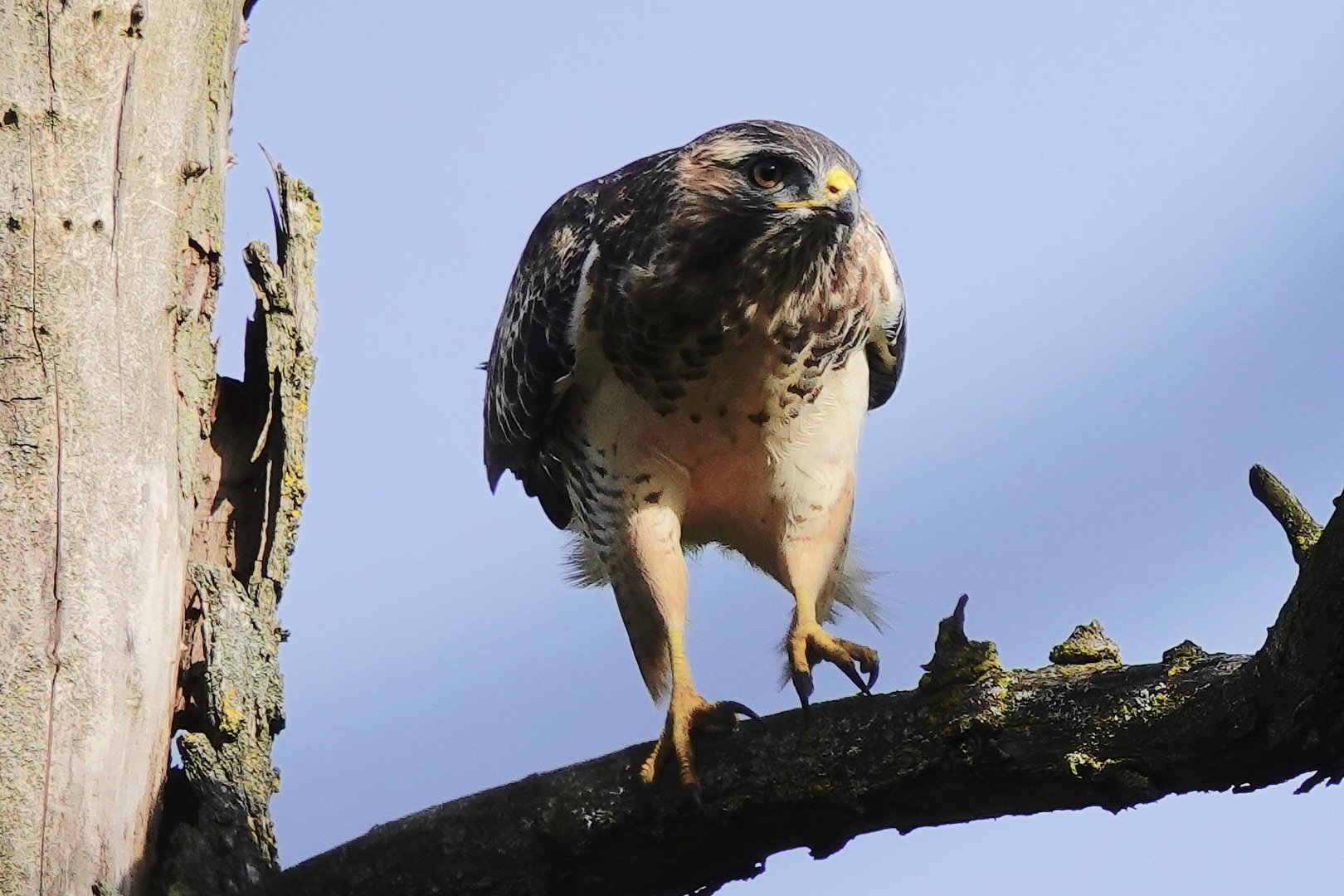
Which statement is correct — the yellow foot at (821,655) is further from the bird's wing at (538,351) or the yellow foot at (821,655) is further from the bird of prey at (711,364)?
the bird's wing at (538,351)

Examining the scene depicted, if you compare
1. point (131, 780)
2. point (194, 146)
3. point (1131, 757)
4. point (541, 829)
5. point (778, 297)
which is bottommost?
point (1131, 757)

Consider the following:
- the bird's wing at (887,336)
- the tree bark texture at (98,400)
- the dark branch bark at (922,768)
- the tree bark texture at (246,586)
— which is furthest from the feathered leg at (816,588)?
the tree bark texture at (98,400)

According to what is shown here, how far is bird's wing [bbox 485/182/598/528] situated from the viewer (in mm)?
5727

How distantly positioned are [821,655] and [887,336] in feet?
4.44

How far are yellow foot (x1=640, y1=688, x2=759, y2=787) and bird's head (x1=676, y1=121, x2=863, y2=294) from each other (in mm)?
1402

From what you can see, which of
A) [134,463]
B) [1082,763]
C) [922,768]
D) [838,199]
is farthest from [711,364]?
[1082,763]

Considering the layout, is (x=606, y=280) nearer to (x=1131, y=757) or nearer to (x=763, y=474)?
(x=763, y=474)

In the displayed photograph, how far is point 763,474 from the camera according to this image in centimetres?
561

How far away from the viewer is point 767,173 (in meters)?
5.25

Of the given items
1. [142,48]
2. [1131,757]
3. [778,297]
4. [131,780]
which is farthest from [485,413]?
[1131,757]

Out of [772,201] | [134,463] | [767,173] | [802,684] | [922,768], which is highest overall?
[767,173]

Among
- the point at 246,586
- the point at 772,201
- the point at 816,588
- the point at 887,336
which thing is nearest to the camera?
the point at 246,586

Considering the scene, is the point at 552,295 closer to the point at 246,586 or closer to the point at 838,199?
the point at 838,199

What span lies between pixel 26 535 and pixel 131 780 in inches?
27.3
